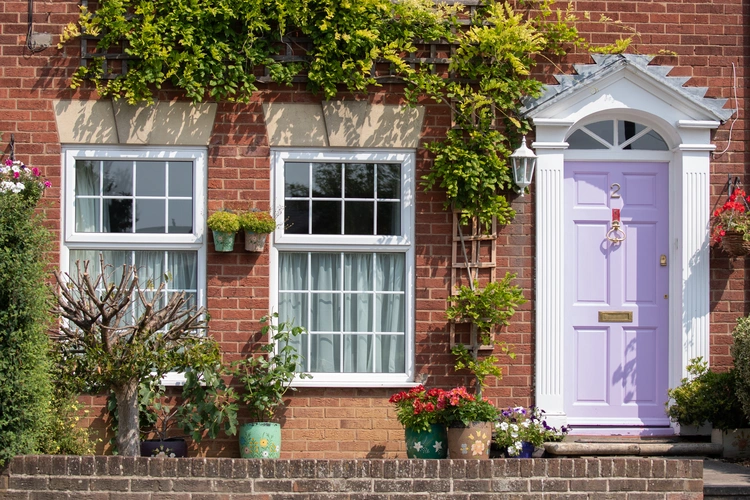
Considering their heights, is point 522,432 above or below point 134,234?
below

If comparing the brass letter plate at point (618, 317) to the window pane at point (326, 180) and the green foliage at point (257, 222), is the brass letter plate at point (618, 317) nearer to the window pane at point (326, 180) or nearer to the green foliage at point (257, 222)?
the window pane at point (326, 180)

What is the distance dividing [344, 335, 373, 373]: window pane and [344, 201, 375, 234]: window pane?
929 millimetres

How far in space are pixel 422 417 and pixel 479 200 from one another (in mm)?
1927

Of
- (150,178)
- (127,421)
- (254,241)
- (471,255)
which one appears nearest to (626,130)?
(471,255)

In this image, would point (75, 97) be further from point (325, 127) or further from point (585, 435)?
point (585, 435)

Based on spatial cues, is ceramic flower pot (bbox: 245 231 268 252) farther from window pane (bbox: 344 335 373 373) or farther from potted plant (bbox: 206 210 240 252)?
window pane (bbox: 344 335 373 373)

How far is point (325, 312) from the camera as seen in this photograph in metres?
8.05

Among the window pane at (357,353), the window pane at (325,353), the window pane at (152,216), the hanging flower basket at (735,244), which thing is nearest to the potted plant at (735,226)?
the hanging flower basket at (735,244)

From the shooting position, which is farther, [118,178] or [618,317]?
[618,317]

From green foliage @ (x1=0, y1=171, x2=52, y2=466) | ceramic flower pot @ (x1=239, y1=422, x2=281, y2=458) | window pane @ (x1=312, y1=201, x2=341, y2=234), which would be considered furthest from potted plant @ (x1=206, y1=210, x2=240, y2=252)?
green foliage @ (x1=0, y1=171, x2=52, y2=466)

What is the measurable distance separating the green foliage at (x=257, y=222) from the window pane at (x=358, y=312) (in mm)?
943

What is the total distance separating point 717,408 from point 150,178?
5127 mm

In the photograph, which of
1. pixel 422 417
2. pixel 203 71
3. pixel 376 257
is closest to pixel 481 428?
pixel 422 417

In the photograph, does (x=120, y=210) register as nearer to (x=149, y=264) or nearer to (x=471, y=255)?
(x=149, y=264)
